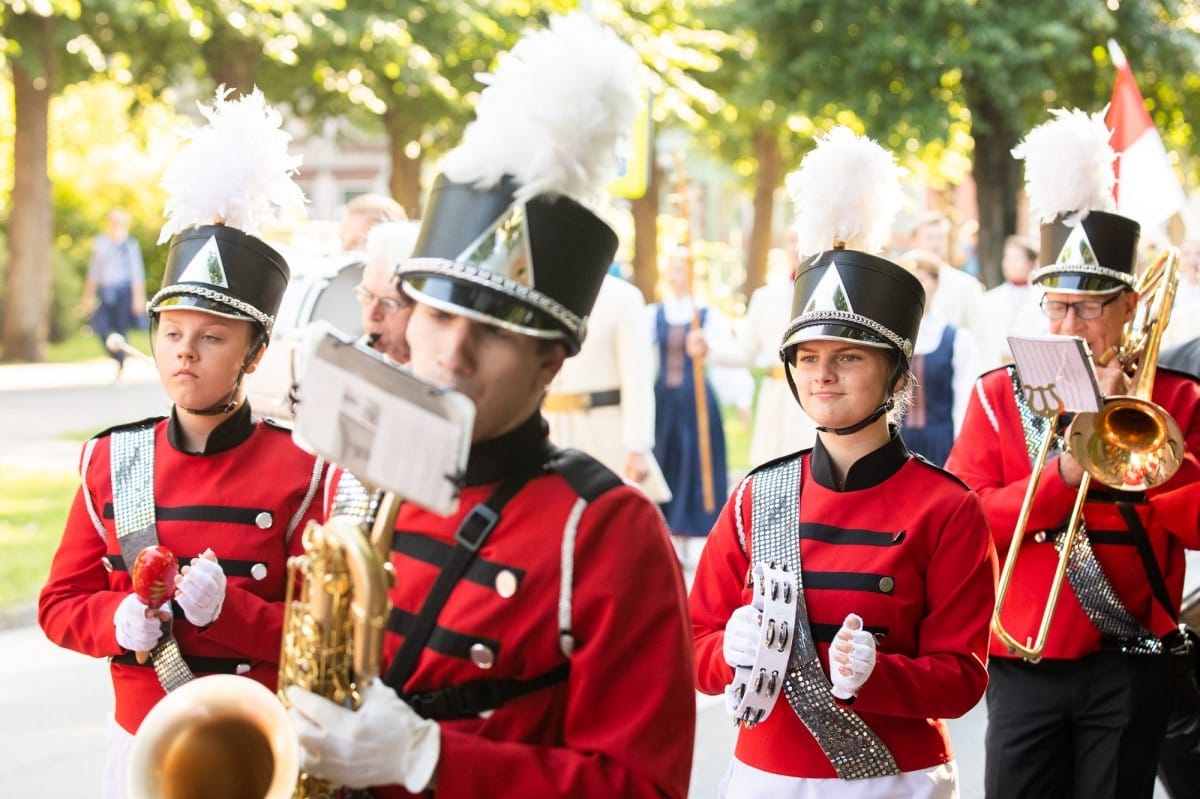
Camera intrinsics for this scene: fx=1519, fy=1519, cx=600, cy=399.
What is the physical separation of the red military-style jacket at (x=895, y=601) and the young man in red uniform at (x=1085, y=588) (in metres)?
0.74

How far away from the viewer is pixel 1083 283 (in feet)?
14.9

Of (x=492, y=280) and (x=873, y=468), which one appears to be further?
(x=873, y=468)

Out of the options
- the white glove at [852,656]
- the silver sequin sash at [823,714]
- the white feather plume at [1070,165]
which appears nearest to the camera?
the white glove at [852,656]

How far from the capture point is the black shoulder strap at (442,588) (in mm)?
2592

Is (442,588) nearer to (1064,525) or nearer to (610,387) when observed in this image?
(1064,525)

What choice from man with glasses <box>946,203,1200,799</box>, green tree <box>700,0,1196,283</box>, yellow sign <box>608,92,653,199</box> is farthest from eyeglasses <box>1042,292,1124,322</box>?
green tree <box>700,0,1196,283</box>

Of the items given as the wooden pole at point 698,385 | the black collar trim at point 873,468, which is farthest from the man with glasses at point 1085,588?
the wooden pole at point 698,385

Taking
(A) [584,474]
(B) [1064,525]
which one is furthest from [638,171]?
(A) [584,474]

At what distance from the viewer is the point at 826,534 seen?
3.64 m

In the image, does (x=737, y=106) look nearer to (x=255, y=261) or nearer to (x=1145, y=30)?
(x=1145, y=30)

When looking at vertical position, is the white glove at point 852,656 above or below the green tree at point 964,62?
below

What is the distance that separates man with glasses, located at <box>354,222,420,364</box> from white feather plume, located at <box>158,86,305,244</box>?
0.99 ft

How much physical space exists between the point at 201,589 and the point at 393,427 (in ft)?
4.29

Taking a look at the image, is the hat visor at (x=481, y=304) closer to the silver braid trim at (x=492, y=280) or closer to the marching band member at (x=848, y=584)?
the silver braid trim at (x=492, y=280)
